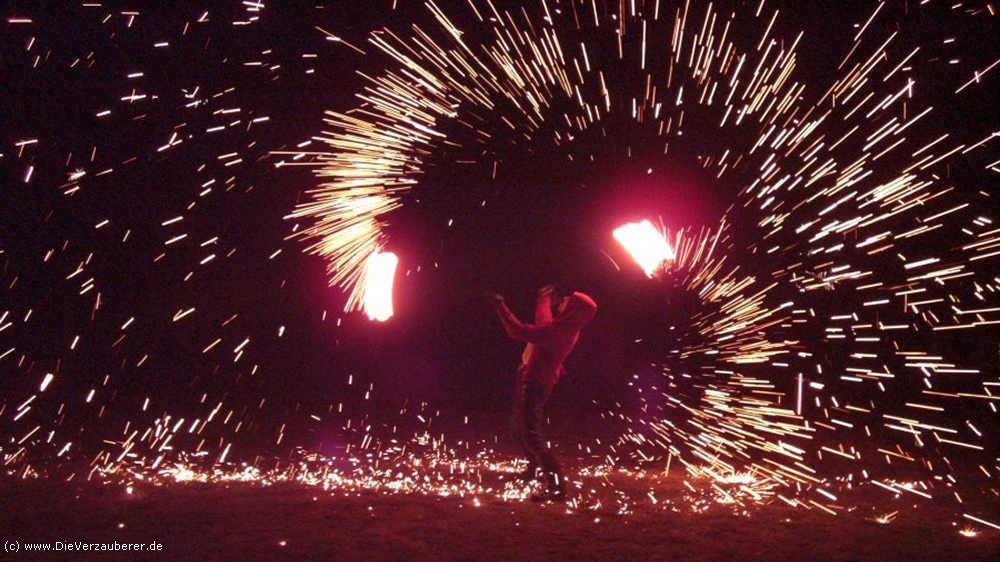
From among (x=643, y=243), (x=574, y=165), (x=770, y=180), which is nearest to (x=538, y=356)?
(x=643, y=243)

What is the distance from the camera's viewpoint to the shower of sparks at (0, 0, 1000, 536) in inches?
361

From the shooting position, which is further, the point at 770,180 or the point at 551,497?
the point at 770,180

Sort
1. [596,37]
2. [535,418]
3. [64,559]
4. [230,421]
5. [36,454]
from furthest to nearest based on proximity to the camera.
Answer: [596,37] < [230,421] < [36,454] < [535,418] < [64,559]

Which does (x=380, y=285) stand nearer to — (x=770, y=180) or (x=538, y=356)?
(x=538, y=356)

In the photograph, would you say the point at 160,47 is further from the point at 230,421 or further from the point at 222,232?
the point at 230,421

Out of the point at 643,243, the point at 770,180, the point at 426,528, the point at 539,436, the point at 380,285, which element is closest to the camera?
the point at 426,528

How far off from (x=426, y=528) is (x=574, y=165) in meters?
5.99

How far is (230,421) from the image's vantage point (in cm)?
859

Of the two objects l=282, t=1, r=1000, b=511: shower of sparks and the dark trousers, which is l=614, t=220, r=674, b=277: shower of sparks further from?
l=282, t=1, r=1000, b=511: shower of sparks

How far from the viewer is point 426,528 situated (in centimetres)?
505

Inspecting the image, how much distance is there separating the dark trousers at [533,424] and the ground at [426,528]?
0.26 metres

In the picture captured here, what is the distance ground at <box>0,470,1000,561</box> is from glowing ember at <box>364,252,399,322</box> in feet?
3.79

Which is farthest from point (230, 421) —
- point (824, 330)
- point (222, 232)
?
point (824, 330)

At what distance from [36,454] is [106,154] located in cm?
420
